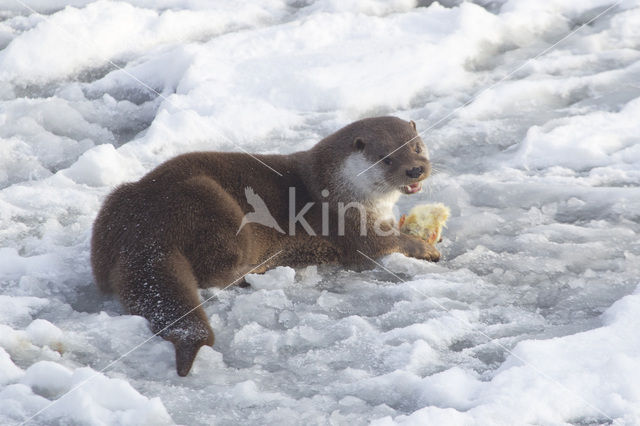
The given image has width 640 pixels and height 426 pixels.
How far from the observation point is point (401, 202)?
5.52m

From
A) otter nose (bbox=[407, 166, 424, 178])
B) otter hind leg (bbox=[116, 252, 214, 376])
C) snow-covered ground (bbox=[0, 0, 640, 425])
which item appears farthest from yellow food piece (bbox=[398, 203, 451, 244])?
otter hind leg (bbox=[116, 252, 214, 376])

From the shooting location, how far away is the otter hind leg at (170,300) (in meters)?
3.46

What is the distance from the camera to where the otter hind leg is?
3458 mm

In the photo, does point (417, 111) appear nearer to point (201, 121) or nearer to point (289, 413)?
point (201, 121)

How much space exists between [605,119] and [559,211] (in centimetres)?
145

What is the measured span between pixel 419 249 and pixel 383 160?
0.60m

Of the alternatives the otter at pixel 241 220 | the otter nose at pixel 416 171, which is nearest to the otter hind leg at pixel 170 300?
the otter at pixel 241 220

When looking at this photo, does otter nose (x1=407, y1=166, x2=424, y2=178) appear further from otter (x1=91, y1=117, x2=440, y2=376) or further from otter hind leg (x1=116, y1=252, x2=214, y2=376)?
otter hind leg (x1=116, y1=252, x2=214, y2=376)

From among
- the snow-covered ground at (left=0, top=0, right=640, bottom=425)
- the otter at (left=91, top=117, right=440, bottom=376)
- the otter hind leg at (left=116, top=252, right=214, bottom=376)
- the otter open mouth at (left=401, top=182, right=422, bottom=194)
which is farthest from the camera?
Answer: the otter open mouth at (left=401, top=182, right=422, bottom=194)

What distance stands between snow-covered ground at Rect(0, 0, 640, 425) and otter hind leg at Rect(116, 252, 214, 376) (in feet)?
0.30

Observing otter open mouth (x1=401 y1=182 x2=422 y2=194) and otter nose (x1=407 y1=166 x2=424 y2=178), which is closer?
otter nose (x1=407 y1=166 x2=424 y2=178)

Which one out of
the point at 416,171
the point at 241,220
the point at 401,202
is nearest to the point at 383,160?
the point at 416,171

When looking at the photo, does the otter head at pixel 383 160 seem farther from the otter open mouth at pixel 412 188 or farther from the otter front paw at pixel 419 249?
the otter front paw at pixel 419 249

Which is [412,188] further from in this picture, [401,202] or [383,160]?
[401,202]
